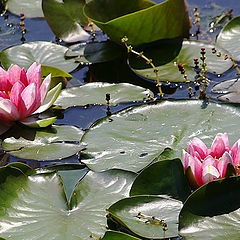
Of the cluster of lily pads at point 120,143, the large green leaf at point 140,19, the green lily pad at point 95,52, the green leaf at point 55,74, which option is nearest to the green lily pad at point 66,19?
the cluster of lily pads at point 120,143

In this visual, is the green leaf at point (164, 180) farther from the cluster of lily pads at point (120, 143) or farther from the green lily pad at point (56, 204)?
the green lily pad at point (56, 204)

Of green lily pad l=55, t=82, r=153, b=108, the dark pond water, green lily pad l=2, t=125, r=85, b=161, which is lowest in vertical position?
the dark pond water

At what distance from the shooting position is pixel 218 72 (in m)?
3.39

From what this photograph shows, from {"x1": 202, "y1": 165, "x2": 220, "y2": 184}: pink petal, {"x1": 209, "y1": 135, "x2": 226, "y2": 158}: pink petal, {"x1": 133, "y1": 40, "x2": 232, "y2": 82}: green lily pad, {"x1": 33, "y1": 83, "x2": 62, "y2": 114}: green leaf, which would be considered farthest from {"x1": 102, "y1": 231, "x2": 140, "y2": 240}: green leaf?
{"x1": 133, "y1": 40, "x2": 232, "y2": 82}: green lily pad

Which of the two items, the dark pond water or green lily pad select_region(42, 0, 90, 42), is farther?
green lily pad select_region(42, 0, 90, 42)

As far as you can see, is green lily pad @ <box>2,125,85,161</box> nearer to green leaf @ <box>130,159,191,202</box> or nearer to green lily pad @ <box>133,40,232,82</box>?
green leaf @ <box>130,159,191,202</box>

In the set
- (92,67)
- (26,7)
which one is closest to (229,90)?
(92,67)

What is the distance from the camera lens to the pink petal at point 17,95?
2.73 metres

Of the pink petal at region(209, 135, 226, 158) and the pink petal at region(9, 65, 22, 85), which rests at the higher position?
the pink petal at region(9, 65, 22, 85)

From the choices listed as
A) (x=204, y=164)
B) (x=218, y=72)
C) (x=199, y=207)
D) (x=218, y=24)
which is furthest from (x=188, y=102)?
(x=218, y=24)

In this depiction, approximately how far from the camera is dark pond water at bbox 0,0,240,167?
304 centimetres

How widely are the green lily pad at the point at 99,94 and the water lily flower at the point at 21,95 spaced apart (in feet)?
0.70

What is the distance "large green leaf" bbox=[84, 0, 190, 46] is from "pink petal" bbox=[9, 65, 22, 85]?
871 mm

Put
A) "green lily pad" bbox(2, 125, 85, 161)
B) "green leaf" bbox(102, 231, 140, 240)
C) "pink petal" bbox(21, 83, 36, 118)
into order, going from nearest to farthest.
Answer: "green leaf" bbox(102, 231, 140, 240) → "green lily pad" bbox(2, 125, 85, 161) → "pink petal" bbox(21, 83, 36, 118)
